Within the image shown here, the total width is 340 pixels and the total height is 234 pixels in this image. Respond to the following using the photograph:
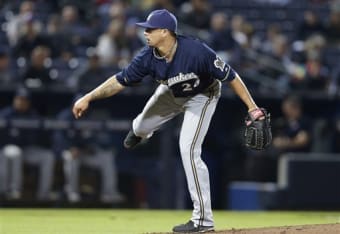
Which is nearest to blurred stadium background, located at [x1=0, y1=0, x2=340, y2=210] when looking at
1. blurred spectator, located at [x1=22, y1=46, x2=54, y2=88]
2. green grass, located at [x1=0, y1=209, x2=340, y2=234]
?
blurred spectator, located at [x1=22, y1=46, x2=54, y2=88]

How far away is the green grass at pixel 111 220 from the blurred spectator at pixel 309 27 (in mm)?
4580

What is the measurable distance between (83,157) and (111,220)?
2.90 m

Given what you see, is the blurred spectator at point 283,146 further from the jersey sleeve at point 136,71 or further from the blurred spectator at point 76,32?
the jersey sleeve at point 136,71

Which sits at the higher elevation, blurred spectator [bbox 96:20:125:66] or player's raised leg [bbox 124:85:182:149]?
blurred spectator [bbox 96:20:125:66]

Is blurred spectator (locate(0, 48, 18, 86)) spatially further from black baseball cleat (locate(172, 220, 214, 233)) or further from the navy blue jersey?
black baseball cleat (locate(172, 220, 214, 233))

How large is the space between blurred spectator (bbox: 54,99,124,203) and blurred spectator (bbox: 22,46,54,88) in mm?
545

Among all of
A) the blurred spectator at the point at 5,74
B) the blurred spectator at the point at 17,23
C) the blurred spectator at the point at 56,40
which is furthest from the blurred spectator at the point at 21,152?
the blurred spectator at the point at 17,23

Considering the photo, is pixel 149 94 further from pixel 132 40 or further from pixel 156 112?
pixel 156 112

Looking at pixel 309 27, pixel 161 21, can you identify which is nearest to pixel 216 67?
pixel 161 21

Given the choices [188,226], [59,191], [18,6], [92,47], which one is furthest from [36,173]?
[188,226]

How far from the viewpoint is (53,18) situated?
1466 centimetres

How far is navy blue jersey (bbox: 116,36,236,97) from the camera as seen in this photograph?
7.31 meters

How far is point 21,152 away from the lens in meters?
12.6

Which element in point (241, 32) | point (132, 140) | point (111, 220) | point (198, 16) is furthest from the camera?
point (241, 32)
